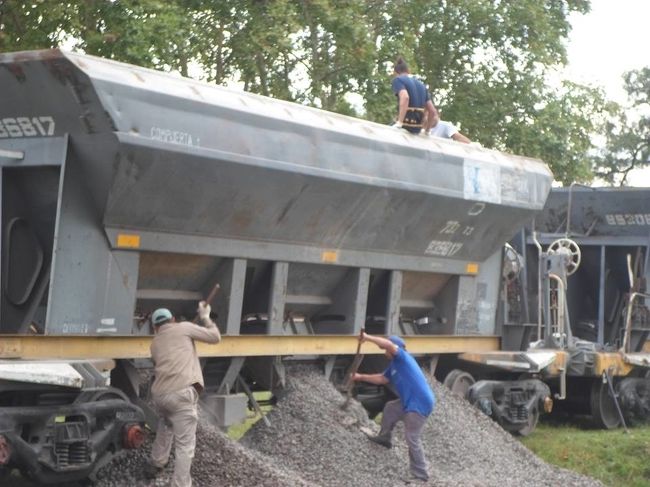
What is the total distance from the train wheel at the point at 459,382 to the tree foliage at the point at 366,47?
5.44m

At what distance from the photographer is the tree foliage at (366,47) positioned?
1642 centimetres

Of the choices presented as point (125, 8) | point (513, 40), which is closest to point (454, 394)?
point (125, 8)

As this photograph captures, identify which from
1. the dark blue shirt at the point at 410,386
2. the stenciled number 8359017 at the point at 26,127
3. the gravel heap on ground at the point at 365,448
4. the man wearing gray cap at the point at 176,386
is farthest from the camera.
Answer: the dark blue shirt at the point at 410,386

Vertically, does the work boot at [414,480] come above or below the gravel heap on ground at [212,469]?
below

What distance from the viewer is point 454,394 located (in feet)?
47.0

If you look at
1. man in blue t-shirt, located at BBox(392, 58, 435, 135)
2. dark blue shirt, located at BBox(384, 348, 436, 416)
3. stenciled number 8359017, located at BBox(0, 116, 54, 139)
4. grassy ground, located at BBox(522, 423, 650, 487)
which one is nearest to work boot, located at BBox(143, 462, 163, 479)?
dark blue shirt, located at BBox(384, 348, 436, 416)

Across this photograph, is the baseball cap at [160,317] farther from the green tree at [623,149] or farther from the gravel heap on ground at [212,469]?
the green tree at [623,149]

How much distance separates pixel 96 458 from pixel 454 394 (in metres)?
5.48

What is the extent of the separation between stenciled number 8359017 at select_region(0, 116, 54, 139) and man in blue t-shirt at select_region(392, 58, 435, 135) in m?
4.75

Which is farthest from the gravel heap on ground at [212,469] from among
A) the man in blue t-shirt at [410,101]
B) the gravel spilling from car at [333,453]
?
the man in blue t-shirt at [410,101]

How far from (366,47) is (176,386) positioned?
32.7ft

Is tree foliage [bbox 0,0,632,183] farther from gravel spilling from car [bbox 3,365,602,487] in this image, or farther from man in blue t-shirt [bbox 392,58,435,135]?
gravel spilling from car [bbox 3,365,602,487]

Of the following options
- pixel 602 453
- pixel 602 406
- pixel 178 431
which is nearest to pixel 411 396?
pixel 178 431

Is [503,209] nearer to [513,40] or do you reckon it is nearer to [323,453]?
[323,453]
